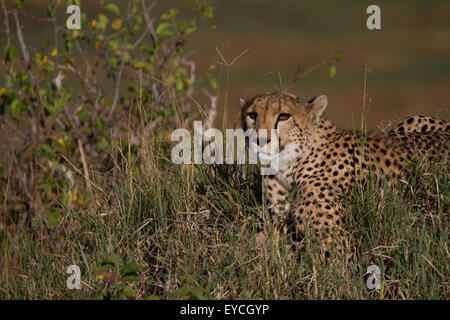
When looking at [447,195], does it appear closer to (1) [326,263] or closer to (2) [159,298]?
(1) [326,263]

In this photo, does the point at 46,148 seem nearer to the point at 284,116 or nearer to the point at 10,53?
the point at 10,53

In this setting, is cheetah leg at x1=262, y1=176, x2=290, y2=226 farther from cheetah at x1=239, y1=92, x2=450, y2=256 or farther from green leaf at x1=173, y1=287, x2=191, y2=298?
green leaf at x1=173, y1=287, x2=191, y2=298

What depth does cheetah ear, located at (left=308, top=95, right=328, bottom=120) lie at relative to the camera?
4.42 meters

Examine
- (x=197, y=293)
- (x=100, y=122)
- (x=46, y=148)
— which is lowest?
(x=197, y=293)

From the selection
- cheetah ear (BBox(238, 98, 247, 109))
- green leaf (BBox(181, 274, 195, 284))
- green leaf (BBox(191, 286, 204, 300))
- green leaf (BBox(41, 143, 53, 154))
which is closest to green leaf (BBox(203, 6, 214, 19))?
green leaf (BBox(41, 143, 53, 154))

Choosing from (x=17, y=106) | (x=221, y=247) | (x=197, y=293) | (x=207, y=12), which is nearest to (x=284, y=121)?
(x=221, y=247)

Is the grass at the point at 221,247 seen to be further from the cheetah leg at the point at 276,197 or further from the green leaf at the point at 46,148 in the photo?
the green leaf at the point at 46,148

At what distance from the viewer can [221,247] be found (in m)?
3.92

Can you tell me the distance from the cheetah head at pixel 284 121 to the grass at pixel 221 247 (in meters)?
0.34

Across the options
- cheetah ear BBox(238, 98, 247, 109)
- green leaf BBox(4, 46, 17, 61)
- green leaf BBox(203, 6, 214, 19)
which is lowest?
cheetah ear BBox(238, 98, 247, 109)

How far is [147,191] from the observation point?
4.36 meters

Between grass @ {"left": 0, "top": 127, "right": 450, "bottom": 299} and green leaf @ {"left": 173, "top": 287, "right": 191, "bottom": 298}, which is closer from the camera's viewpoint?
green leaf @ {"left": 173, "top": 287, "right": 191, "bottom": 298}

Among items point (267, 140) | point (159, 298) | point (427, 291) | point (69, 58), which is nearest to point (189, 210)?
point (267, 140)

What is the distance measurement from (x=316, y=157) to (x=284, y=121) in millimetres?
293
